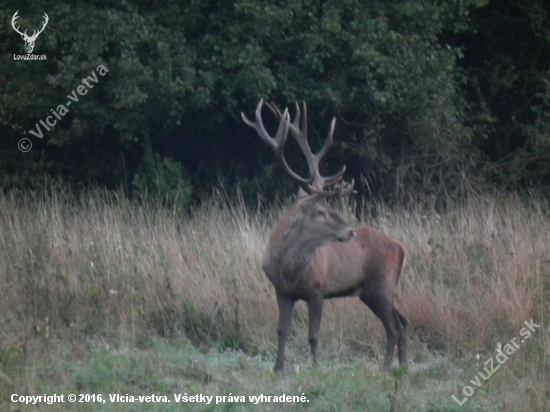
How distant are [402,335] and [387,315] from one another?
25 centimetres

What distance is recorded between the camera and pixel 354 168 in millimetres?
16438

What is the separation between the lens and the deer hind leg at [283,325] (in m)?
7.95

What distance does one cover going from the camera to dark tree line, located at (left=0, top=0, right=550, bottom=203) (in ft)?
47.9

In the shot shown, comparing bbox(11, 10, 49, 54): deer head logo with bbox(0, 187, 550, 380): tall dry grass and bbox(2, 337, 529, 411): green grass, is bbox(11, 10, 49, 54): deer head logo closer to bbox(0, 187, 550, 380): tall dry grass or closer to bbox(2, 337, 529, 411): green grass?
bbox(0, 187, 550, 380): tall dry grass

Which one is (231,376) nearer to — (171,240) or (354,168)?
(171,240)

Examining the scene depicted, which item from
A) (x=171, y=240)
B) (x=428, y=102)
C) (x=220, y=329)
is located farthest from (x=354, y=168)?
(x=220, y=329)

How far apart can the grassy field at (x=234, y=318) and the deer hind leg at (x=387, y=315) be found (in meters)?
0.32

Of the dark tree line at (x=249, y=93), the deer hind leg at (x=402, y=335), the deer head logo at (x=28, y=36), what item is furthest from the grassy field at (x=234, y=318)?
the deer head logo at (x=28, y=36)

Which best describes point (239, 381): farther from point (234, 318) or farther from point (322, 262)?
point (234, 318)

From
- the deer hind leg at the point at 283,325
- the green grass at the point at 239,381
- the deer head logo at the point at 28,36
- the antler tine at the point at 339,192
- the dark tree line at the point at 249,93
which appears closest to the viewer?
the green grass at the point at 239,381

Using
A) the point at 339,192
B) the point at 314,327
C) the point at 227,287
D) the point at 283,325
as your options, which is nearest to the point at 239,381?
the point at 283,325

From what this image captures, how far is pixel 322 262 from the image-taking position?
8.35 meters

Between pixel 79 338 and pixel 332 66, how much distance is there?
324 inches

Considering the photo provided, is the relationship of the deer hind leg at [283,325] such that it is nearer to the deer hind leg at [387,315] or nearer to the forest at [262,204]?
the forest at [262,204]
